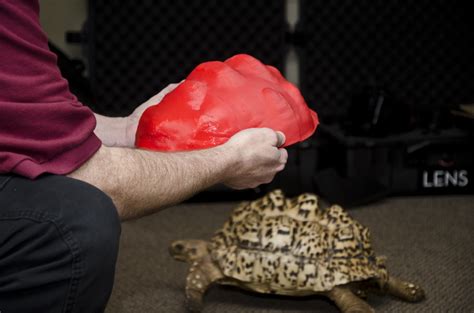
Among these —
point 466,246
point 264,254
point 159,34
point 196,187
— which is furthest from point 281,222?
point 159,34

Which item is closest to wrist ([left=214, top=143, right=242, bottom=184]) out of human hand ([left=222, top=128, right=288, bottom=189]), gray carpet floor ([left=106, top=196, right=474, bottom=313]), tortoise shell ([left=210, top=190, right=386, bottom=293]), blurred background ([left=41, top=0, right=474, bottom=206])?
human hand ([left=222, top=128, right=288, bottom=189])

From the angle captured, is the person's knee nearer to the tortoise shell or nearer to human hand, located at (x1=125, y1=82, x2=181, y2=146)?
human hand, located at (x1=125, y1=82, x2=181, y2=146)

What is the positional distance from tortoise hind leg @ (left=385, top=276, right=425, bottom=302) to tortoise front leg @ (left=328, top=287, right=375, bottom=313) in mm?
119

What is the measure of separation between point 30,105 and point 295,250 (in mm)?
730

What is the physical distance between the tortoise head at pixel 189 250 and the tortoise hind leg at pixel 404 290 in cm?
41

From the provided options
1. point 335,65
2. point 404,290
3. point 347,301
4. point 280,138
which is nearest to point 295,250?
point 347,301

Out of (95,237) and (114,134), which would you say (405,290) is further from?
(95,237)

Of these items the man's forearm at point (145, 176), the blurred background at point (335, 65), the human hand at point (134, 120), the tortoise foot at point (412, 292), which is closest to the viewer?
the man's forearm at point (145, 176)

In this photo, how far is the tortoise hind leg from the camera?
4.68ft

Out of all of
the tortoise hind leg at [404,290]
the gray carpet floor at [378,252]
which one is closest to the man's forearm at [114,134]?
the gray carpet floor at [378,252]

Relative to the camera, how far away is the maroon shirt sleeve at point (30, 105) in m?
0.78

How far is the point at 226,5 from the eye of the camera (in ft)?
7.98

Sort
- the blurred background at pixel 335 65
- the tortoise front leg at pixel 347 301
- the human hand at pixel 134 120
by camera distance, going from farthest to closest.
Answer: the blurred background at pixel 335 65 < the tortoise front leg at pixel 347 301 < the human hand at pixel 134 120

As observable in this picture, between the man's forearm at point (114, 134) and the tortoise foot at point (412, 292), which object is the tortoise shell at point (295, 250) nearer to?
the tortoise foot at point (412, 292)
